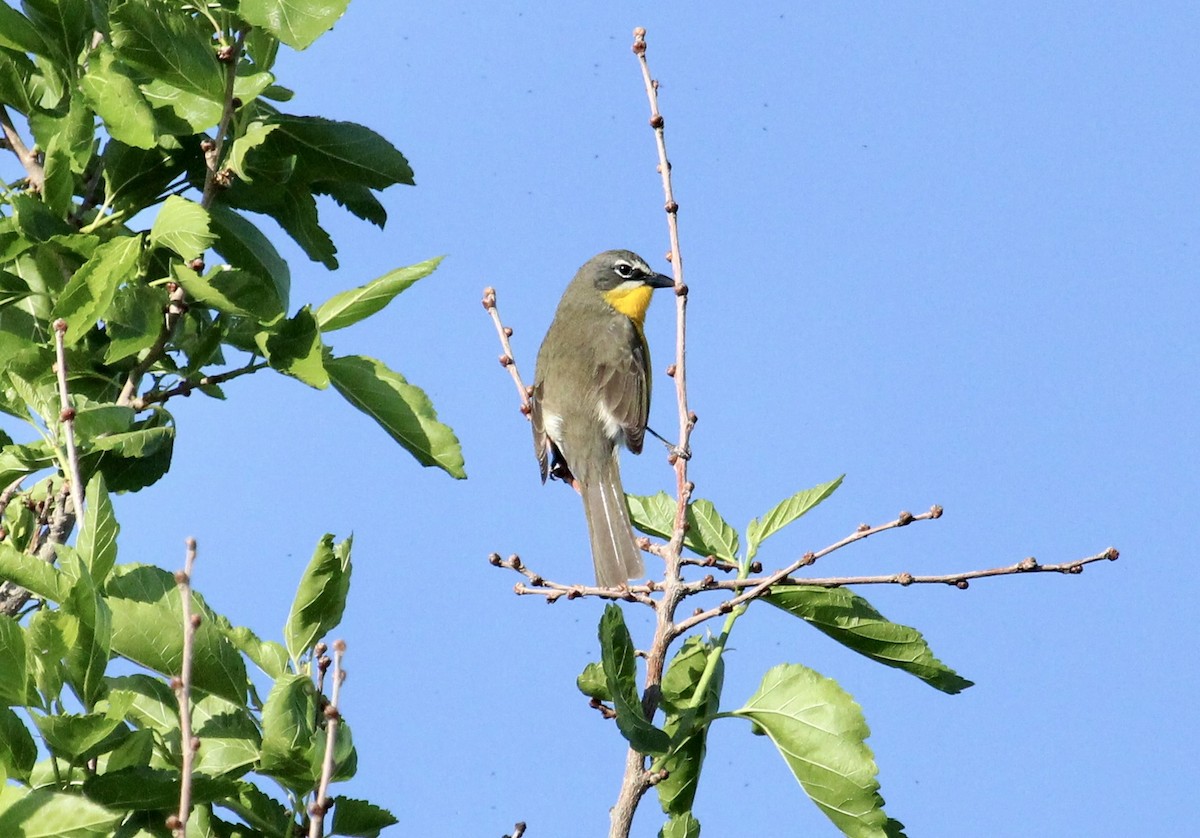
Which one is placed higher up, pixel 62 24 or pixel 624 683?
pixel 62 24

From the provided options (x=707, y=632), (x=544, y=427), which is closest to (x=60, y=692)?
(x=707, y=632)

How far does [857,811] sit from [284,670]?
1744mm

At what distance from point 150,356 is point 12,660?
136cm

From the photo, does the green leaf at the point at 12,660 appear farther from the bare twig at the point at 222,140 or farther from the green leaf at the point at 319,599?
the bare twig at the point at 222,140

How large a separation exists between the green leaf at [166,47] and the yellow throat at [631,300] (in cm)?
626

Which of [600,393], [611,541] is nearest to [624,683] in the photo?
[611,541]

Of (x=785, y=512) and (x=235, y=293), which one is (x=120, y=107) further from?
(x=785, y=512)

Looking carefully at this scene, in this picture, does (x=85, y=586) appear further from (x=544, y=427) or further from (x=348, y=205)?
(x=544, y=427)

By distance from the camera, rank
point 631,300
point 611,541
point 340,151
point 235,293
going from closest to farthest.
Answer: point 235,293
point 340,151
point 611,541
point 631,300

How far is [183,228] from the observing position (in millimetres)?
4285

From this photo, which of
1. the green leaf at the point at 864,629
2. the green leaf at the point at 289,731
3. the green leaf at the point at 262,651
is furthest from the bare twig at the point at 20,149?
the green leaf at the point at 864,629

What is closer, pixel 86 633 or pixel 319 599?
pixel 86 633

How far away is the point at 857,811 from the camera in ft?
13.6

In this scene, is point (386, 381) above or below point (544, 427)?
below
